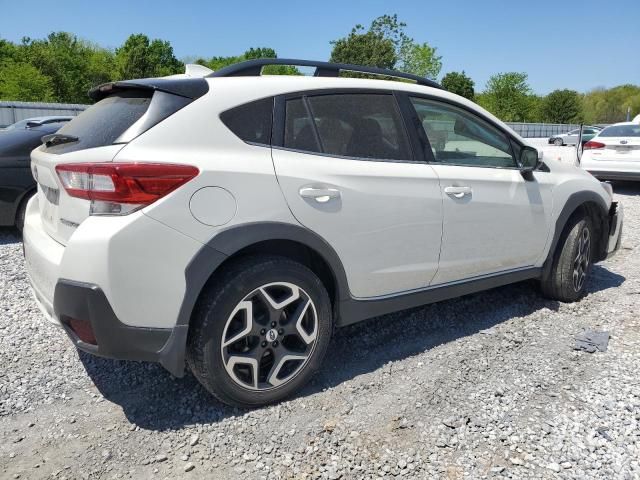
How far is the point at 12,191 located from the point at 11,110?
2408 centimetres

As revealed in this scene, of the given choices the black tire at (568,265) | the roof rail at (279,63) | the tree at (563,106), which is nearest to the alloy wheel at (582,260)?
the black tire at (568,265)

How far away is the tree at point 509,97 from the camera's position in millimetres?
64688

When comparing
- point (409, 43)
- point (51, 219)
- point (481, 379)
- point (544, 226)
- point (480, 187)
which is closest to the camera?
point (51, 219)

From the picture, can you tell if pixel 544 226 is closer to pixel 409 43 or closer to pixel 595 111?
pixel 409 43

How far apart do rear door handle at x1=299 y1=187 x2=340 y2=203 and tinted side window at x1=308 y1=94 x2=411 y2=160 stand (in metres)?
0.26

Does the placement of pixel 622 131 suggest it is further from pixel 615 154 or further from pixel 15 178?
pixel 15 178

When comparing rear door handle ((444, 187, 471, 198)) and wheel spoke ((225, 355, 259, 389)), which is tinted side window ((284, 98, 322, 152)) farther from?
wheel spoke ((225, 355, 259, 389))

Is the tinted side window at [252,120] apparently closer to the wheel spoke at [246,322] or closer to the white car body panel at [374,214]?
the white car body panel at [374,214]

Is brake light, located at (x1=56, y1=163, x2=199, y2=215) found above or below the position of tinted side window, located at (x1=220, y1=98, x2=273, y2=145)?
Result: below

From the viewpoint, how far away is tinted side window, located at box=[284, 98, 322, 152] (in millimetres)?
2803

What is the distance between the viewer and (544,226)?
3996 mm

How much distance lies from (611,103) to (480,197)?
327ft

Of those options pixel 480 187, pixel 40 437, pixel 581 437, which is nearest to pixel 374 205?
pixel 480 187

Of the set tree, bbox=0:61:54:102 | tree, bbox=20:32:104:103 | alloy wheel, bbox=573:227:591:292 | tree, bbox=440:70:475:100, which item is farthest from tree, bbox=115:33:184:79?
alloy wheel, bbox=573:227:591:292
